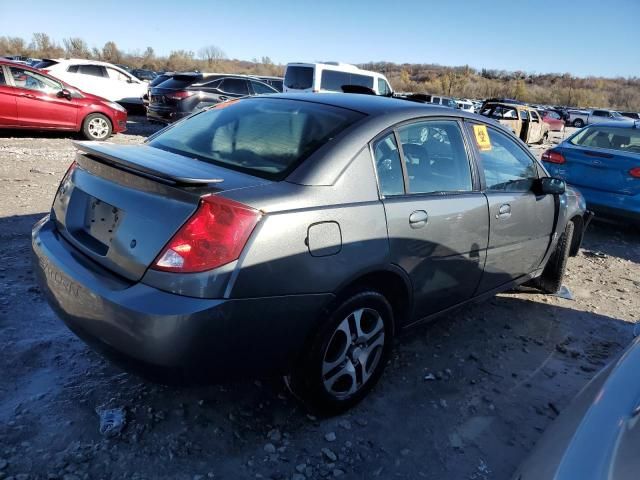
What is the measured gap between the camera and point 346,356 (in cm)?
258

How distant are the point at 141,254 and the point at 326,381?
1111 millimetres

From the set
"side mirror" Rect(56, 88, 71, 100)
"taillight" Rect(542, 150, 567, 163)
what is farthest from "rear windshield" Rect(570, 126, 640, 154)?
"side mirror" Rect(56, 88, 71, 100)

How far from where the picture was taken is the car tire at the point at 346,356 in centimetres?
239

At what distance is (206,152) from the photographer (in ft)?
8.88

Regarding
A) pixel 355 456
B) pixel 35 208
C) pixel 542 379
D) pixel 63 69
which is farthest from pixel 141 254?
pixel 63 69

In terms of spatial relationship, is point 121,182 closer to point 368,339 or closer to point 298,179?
point 298,179

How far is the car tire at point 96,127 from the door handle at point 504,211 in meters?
9.95

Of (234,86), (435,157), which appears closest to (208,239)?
(435,157)

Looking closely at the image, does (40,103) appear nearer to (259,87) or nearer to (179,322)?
(259,87)

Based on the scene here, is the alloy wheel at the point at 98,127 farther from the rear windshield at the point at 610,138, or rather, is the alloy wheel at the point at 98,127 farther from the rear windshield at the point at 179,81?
the rear windshield at the point at 610,138

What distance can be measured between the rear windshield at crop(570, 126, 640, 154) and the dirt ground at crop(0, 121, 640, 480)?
392 centimetres

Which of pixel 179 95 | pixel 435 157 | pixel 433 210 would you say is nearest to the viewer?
pixel 433 210

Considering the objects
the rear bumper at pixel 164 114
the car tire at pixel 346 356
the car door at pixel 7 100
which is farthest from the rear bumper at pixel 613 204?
the car door at pixel 7 100

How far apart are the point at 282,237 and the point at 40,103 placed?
398 inches
